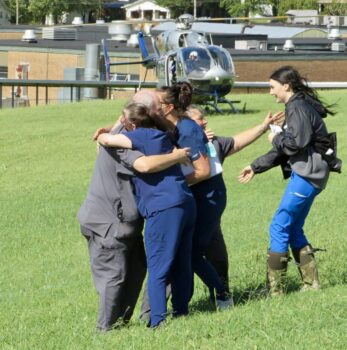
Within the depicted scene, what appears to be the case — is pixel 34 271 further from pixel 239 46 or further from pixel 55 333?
pixel 239 46

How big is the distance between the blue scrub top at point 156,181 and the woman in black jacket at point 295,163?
4.37ft

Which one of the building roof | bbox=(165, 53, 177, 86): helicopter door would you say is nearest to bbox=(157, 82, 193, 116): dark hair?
bbox=(165, 53, 177, 86): helicopter door

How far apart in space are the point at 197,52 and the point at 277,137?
25.7 metres

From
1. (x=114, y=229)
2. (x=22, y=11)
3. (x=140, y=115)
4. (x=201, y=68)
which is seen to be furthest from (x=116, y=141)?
(x=22, y=11)

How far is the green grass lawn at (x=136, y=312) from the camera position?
7.12 meters

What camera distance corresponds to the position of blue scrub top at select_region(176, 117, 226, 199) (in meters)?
8.16

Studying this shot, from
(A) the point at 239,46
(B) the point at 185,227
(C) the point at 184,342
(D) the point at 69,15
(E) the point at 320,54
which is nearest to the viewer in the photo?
(C) the point at 184,342

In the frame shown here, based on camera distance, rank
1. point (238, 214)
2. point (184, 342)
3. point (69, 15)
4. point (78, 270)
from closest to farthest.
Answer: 1. point (184, 342)
2. point (78, 270)
3. point (238, 214)
4. point (69, 15)

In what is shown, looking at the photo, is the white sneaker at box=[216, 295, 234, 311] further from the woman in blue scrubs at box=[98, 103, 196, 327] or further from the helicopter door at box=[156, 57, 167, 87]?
the helicopter door at box=[156, 57, 167, 87]

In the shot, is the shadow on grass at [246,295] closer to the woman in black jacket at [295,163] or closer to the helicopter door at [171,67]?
the woman in black jacket at [295,163]

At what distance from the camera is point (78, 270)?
12.4 meters

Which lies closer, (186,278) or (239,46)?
(186,278)

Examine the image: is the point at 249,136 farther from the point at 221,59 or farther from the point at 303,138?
the point at 221,59

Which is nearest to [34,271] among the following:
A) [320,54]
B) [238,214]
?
[238,214]
